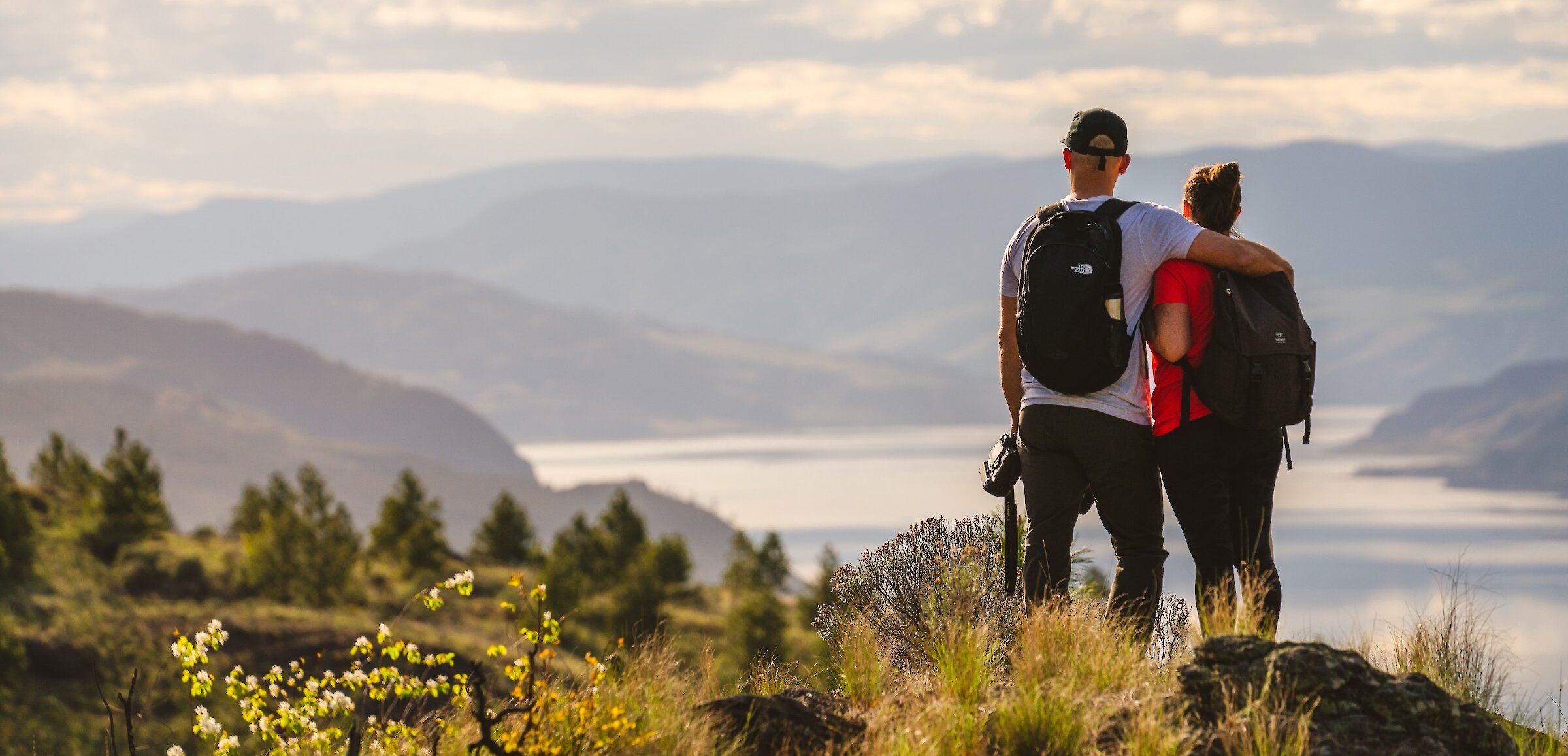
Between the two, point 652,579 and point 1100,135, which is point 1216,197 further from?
point 652,579

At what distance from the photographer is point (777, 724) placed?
16.7 ft

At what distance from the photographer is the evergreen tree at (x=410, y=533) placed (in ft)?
232

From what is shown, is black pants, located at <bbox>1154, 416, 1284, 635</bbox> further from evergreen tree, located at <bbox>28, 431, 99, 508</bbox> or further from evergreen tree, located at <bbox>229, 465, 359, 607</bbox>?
evergreen tree, located at <bbox>28, 431, 99, 508</bbox>

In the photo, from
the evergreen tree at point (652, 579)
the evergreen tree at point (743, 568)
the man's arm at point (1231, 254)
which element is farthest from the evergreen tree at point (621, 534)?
the man's arm at point (1231, 254)

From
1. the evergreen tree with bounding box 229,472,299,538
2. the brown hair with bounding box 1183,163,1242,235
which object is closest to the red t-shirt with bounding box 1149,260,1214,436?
the brown hair with bounding box 1183,163,1242,235

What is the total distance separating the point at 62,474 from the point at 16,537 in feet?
74.2

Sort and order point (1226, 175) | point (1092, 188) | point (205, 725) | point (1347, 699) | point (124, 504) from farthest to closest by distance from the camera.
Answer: point (124, 504), point (1226, 175), point (1092, 188), point (205, 725), point (1347, 699)

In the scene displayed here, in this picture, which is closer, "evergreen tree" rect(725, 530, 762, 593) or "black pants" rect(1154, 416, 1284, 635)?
"black pants" rect(1154, 416, 1284, 635)

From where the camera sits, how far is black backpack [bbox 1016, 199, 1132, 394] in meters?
5.16

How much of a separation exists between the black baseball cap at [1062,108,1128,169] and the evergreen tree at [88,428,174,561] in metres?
60.8

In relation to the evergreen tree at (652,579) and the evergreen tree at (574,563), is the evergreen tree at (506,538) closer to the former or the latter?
the evergreen tree at (574,563)

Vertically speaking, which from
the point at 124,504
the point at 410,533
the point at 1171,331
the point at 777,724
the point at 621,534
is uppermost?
the point at 1171,331

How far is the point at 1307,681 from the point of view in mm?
4539

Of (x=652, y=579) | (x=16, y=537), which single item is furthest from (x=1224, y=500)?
(x=652, y=579)
